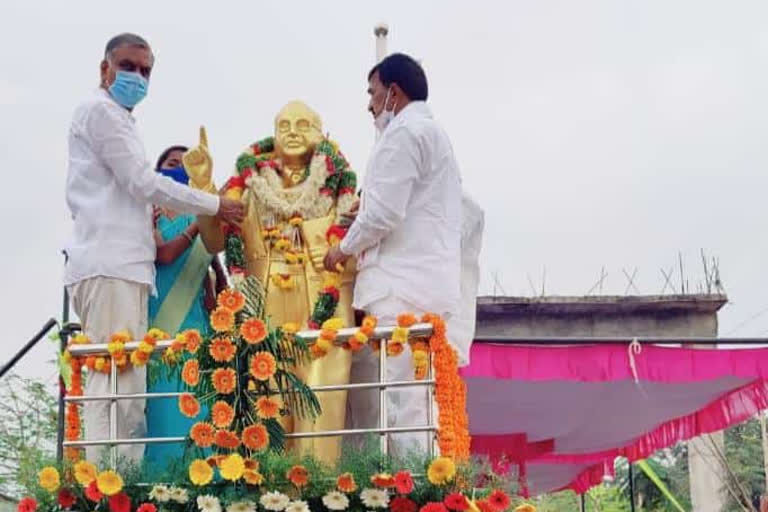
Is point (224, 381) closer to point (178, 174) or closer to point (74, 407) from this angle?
point (74, 407)

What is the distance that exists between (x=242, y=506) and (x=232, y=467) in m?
0.13

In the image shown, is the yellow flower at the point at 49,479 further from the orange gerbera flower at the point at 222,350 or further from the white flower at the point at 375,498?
the white flower at the point at 375,498

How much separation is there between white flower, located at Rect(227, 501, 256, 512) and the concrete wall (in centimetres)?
689

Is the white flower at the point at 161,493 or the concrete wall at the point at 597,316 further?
the concrete wall at the point at 597,316

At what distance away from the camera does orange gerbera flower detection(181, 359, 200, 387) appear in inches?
155

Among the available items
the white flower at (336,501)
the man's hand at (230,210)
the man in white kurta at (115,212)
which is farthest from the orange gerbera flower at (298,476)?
the man's hand at (230,210)

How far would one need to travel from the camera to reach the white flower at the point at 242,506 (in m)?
3.76

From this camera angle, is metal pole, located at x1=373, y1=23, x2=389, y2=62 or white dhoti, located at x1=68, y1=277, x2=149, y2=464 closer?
white dhoti, located at x1=68, y1=277, x2=149, y2=464

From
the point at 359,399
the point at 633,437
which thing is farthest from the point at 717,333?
the point at 359,399

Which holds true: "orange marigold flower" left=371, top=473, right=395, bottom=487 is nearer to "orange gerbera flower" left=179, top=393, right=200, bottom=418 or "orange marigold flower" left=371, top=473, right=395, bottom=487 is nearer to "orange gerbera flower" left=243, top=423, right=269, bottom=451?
"orange gerbera flower" left=243, top=423, right=269, bottom=451

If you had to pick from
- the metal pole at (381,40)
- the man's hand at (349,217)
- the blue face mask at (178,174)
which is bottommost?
the man's hand at (349,217)

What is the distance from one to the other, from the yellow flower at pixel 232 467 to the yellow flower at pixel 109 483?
1.32 feet

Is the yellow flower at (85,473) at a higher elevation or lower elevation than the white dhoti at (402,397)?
lower

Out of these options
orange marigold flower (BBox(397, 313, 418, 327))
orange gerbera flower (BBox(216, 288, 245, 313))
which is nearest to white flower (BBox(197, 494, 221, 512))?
orange gerbera flower (BBox(216, 288, 245, 313))
